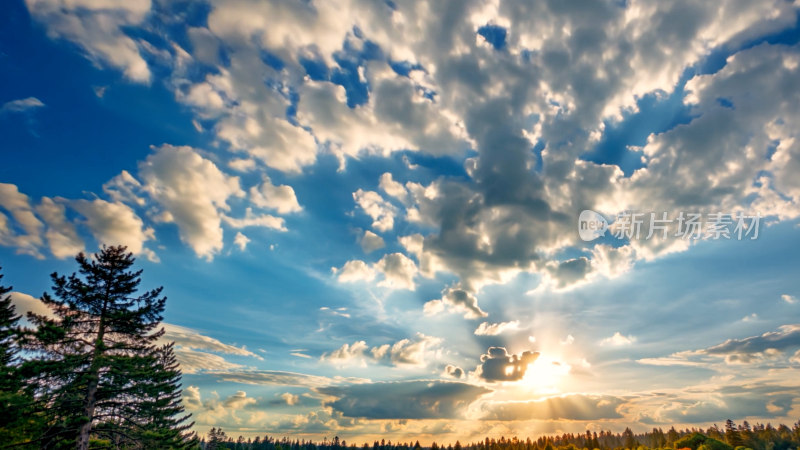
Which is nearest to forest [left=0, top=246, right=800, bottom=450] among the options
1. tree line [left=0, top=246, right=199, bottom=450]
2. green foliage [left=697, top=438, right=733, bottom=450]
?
tree line [left=0, top=246, right=199, bottom=450]

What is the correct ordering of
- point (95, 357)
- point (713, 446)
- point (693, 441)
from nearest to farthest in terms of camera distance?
point (95, 357) < point (713, 446) < point (693, 441)

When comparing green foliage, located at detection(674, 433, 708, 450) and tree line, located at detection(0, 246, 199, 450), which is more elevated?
tree line, located at detection(0, 246, 199, 450)

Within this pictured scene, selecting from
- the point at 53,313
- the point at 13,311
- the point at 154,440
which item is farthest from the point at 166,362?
the point at 53,313

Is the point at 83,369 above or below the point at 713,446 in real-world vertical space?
A: above

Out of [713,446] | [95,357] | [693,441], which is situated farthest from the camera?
[693,441]

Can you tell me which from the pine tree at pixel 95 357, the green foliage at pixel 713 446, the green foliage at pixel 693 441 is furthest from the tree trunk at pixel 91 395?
the green foliage at pixel 693 441

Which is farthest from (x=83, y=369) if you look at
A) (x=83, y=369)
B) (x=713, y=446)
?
(x=713, y=446)

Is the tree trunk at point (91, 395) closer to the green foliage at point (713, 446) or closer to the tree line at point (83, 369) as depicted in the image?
the tree line at point (83, 369)

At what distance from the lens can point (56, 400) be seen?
27.5 meters

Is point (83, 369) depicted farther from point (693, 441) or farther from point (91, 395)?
point (693, 441)

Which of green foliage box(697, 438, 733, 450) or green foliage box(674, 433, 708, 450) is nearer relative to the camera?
green foliage box(697, 438, 733, 450)

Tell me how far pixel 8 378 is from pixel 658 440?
642 ft

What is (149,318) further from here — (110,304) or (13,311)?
(13,311)

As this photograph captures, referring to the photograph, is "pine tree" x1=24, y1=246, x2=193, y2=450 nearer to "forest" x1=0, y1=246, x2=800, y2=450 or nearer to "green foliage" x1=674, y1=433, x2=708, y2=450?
"forest" x1=0, y1=246, x2=800, y2=450
